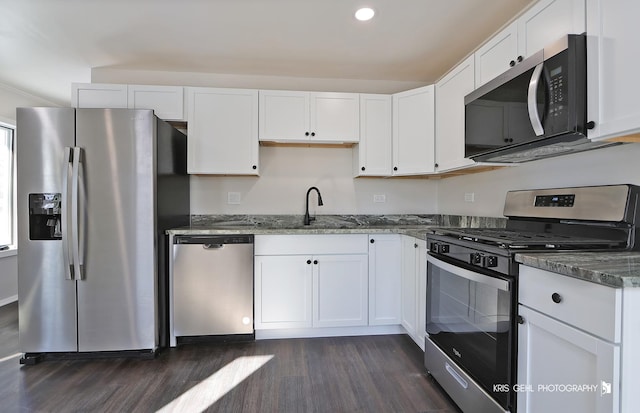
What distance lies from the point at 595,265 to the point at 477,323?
62 cm

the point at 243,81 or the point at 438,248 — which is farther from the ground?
the point at 243,81

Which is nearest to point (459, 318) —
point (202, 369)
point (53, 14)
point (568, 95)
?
point (568, 95)

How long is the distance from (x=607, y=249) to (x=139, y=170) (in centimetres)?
273

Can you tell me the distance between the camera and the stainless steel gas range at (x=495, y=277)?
1.31 m

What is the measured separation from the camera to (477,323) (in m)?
1.50

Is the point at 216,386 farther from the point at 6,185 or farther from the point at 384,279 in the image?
the point at 6,185

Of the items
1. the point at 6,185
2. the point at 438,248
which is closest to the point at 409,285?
the point at 438,248

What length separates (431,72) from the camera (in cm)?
308

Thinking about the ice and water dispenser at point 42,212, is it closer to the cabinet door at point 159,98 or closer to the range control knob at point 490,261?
the cabinet door at point 159,98

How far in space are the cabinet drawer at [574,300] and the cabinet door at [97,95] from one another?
3213mm

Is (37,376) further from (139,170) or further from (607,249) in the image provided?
(607,249)

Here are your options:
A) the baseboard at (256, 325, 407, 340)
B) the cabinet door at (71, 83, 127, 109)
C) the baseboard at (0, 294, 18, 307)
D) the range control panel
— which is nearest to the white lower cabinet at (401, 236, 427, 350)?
the baseboard at (256, 325, 407, 340)

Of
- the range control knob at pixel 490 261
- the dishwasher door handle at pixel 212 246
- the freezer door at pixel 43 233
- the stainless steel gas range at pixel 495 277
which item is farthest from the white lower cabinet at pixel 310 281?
the freezer door at pixel 43 233

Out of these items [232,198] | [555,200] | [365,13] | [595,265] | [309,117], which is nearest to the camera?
[595,265]
